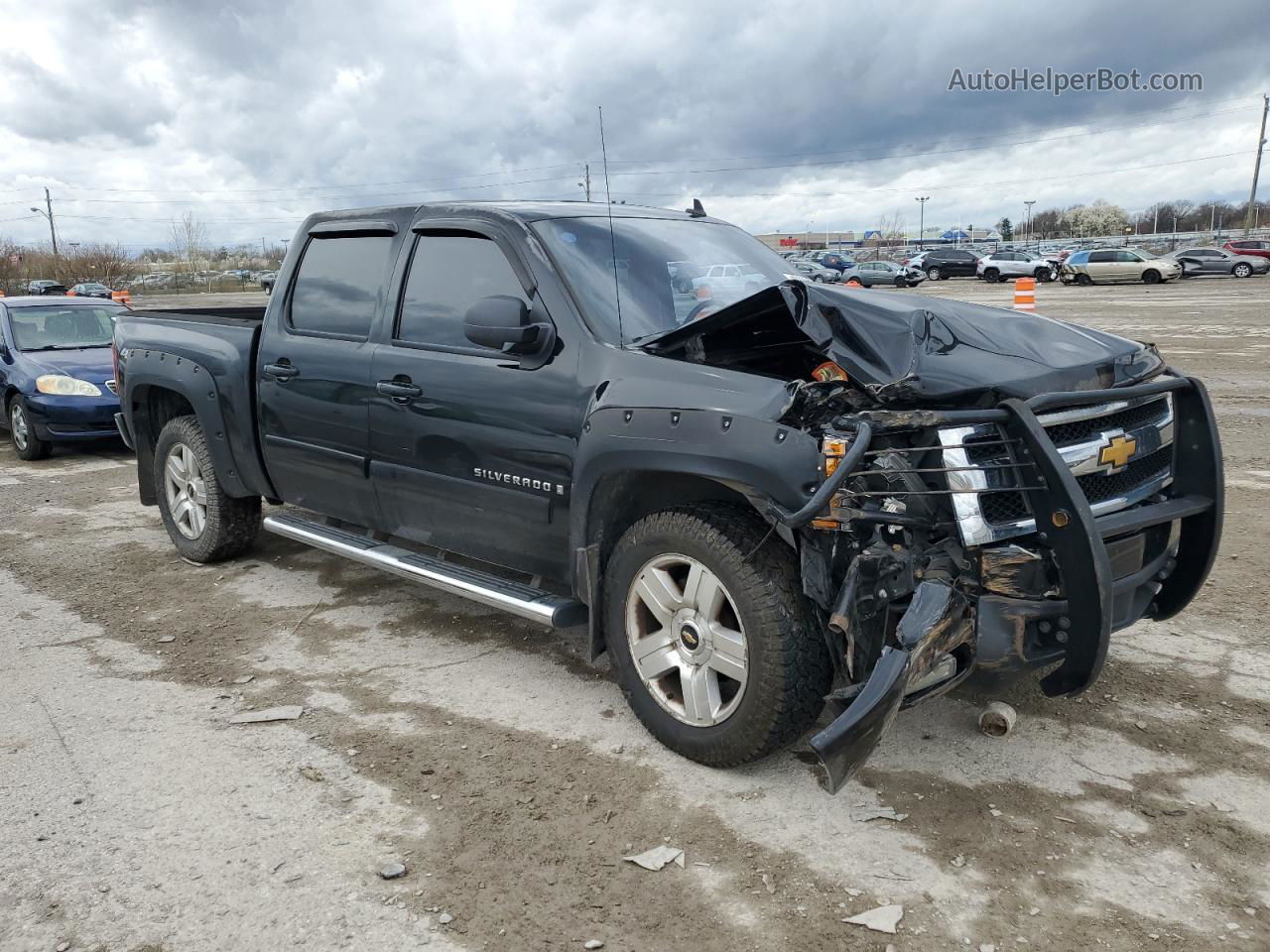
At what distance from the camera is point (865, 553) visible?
3000mm

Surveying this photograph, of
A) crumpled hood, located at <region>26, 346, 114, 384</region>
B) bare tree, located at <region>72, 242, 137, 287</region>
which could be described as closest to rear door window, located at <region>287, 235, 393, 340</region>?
crumpled hood, located at <region>26, 346, 114, 384</region>

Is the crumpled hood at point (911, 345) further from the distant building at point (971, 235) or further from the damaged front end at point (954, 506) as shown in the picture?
the distant building at point (971, 235)

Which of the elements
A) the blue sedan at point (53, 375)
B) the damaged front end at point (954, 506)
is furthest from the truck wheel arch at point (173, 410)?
the blue sedan at point (53, 375)

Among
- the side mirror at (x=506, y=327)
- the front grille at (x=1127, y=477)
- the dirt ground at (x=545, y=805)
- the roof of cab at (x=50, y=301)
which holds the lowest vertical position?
the dirt ground at (x=545, y=805)

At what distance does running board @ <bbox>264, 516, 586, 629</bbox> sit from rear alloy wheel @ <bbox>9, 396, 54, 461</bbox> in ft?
→ 20.4

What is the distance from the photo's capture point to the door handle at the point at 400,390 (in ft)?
14.2

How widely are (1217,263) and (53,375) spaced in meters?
42.7

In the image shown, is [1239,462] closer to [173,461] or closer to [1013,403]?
[1013,403]

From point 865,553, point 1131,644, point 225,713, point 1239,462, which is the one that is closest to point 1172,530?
point 1131,644

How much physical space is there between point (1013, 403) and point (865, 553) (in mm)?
604

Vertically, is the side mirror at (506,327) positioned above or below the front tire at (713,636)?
above

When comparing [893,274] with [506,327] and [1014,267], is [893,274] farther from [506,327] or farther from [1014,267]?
[506,327]

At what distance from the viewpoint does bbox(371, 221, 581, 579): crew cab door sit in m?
3.87

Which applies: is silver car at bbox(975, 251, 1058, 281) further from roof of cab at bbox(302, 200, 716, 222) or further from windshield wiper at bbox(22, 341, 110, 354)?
roof of cab at bbox(302, 200, 716, 222)
